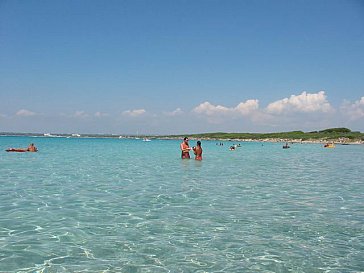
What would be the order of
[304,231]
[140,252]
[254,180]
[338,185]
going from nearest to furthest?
[140,252], [304,231], [338,185], [254,180]

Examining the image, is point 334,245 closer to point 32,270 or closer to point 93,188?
point 32,270

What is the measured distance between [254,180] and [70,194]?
44.2 ft

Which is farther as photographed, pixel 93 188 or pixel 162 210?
pixel 93 188

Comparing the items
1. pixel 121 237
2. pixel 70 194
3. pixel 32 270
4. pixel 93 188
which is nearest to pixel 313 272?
pixel 121 237

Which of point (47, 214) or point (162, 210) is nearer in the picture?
point (47, 214)

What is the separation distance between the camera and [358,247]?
11.2 metres

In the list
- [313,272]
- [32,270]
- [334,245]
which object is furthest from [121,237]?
[334,245]

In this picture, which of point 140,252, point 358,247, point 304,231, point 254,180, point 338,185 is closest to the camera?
point 140,252

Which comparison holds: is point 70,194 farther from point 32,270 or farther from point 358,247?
point 358,247

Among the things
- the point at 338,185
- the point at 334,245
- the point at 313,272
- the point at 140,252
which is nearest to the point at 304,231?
the point at 334,245

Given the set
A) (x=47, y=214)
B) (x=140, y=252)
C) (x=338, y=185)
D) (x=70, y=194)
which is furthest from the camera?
(x=338, y=185)

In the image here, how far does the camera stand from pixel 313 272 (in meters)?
9.14

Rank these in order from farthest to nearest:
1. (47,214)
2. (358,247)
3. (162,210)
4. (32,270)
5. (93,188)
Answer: (93,188)
(162,210)
(47,214)
(358,247)
(32,270)

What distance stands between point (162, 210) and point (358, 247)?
7829 millimetres
